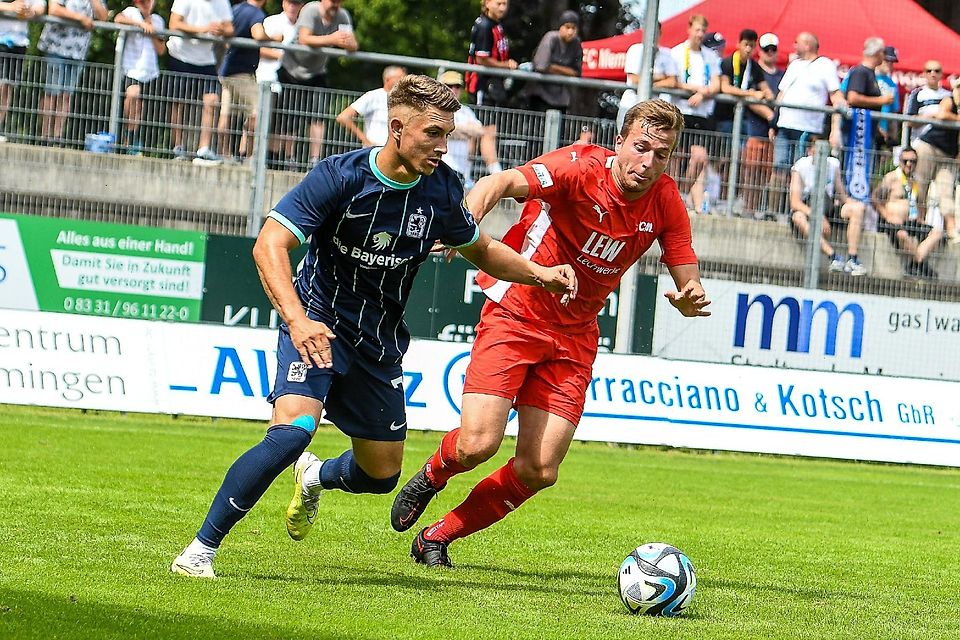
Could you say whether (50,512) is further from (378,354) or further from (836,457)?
(836,457)

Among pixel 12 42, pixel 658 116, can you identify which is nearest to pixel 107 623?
pixel 658 116

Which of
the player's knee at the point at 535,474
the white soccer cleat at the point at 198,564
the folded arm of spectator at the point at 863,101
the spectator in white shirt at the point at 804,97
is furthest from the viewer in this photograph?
the folded arm of spectator at the point at 863,101

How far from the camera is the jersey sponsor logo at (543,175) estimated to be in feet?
25.7

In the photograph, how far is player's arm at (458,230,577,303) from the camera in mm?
7055

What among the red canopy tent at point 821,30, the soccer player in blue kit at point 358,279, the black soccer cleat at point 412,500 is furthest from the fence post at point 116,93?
the soccer player in blue kit at point 358,279

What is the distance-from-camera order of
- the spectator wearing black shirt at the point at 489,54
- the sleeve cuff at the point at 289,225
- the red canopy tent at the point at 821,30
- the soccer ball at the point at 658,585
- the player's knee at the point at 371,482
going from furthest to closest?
the red canopy tent at the point at 821,30, the spectator wearing black shirt at the point at 489,54, the player's knee at the point at 371,482, the soccer ball at the point at 658,585, the sleeve cuff at the point at 289,225

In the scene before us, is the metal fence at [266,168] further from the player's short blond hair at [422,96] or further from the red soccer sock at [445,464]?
the player's short blond hair at [422,96]

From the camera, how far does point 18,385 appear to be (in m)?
15.1

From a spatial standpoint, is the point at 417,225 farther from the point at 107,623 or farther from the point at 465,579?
the point at 107,623

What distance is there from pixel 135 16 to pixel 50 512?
10009 mm

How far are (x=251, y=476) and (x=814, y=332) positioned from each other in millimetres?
12592

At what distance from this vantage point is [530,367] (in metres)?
7.97

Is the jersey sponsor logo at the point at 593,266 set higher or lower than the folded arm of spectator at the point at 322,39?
lower

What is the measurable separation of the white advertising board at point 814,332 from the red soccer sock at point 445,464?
991 centimetres
